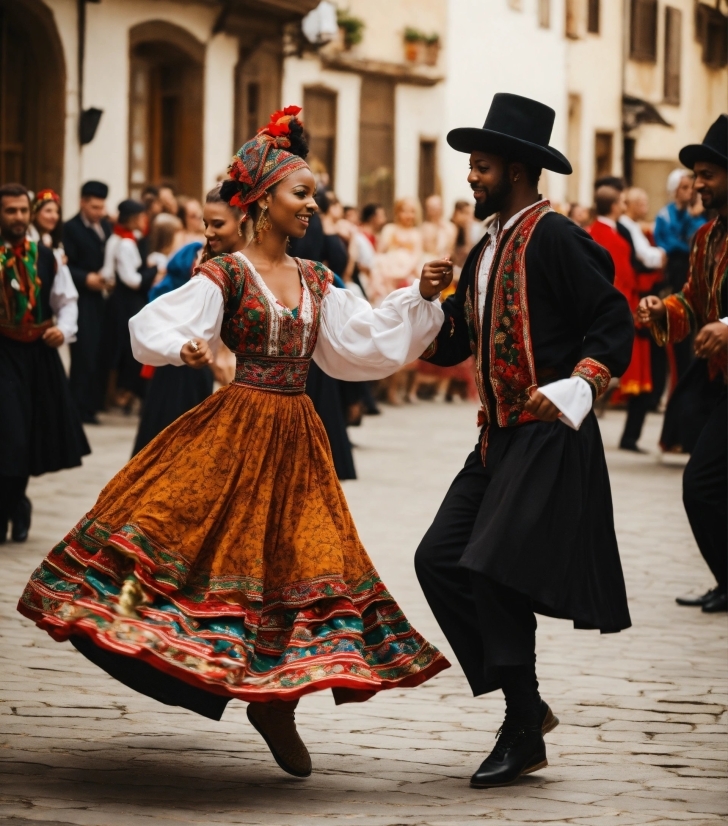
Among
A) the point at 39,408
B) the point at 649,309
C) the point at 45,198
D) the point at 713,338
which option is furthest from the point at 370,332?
the point at 45,198

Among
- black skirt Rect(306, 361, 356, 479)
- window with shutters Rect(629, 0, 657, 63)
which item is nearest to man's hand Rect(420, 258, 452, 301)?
black skirt Rect(306, 361, 356, 479)

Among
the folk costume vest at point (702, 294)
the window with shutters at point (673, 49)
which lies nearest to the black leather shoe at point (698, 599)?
the folk costume vest at point (702, 294)

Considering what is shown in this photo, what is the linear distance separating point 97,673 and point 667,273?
368 inches

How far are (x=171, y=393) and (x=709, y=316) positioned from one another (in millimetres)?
3402

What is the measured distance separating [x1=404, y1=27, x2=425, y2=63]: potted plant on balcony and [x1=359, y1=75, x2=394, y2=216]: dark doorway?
0.45m

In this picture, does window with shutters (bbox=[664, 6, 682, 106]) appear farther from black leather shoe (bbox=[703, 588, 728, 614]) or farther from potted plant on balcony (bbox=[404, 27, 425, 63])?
potted plant on balcony (bbox=[404, 27, 425, 63])

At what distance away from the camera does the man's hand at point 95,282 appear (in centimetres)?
1439

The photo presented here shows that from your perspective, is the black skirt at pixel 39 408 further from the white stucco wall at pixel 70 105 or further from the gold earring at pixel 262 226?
the white stucco wall at pixel 70 105

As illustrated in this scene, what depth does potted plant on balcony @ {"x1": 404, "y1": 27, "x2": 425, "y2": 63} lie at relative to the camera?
25094 millimetres

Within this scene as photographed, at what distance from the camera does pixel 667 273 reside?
1473 centimetres

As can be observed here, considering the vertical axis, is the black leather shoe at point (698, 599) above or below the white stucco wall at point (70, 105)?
below

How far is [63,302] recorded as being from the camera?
9070 millimetres

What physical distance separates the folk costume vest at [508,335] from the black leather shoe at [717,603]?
285 centimetres

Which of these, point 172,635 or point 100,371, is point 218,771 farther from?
point 100,371
